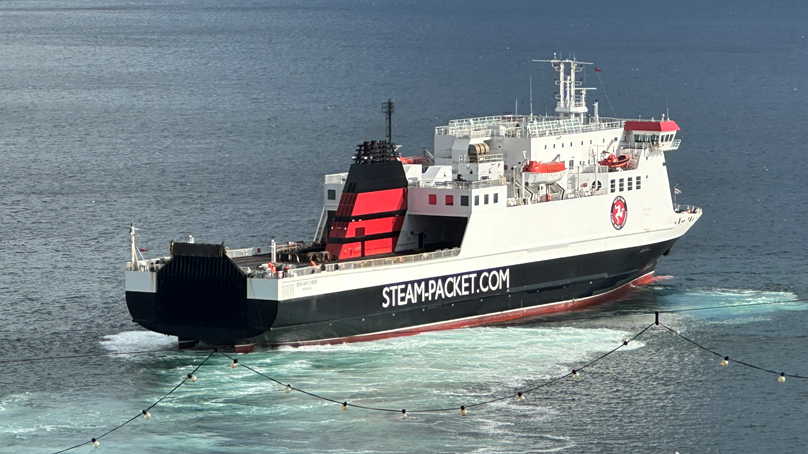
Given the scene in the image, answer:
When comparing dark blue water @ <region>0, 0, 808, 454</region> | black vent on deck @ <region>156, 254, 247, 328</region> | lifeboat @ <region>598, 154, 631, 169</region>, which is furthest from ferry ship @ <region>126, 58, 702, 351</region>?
dark blue water @ <region>0, 0, 808, 454</region>

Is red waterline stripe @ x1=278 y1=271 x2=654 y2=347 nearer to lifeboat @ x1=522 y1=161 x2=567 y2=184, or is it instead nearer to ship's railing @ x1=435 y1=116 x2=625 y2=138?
lifeboat @ x1=522 y1=161 x2=567 y2=184

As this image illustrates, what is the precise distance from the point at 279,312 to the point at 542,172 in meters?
16.6

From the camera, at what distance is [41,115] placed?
454ft

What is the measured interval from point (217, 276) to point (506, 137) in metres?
18.3

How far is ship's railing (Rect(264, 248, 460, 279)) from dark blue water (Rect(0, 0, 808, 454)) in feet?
10.2

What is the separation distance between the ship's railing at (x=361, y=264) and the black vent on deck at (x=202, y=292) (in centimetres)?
114

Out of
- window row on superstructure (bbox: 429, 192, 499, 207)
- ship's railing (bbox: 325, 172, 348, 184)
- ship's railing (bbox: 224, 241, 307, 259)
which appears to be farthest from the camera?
ship's railing (bbox: 325, 172, 348, 184)

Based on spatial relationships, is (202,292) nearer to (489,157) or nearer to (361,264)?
(361,264)

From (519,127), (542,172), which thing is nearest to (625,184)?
(542,172)

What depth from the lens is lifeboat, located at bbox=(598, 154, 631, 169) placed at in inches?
2867

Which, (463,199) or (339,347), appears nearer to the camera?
(339,347)

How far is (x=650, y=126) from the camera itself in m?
75.2

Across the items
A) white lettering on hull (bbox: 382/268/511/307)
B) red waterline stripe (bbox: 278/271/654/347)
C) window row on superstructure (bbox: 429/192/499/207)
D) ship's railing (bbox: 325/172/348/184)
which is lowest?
red waterline stripe (bbox: 278/271/654/347)

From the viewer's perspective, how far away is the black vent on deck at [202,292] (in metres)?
57.6
